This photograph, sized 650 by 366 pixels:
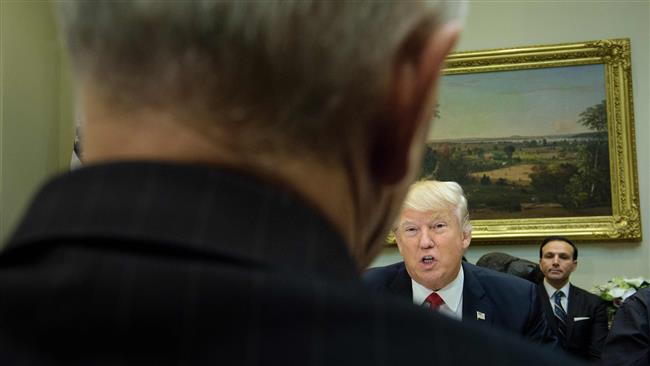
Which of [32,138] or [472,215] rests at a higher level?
[32,138]

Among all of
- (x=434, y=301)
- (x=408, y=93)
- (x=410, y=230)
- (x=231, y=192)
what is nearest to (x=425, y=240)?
(x=410, y=230)

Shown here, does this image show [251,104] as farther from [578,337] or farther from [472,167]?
[472,167]

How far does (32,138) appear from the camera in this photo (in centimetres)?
1019

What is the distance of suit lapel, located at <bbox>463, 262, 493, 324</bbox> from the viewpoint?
16.3 feet

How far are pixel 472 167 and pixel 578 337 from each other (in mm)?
2670

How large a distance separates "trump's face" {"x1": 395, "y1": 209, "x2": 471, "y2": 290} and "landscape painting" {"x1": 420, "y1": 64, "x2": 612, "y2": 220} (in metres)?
5.32

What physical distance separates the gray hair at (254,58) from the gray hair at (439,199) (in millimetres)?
4720

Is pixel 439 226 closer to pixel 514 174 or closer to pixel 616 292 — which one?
pixel 616 292

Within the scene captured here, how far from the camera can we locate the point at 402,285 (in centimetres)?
537

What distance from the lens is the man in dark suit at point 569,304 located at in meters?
9.25

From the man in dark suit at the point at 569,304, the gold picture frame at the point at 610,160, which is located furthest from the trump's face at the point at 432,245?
the gold picture frame at the point at 610,160

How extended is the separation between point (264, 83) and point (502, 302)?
14.8 feet

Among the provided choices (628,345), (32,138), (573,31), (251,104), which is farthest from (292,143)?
(573,31)

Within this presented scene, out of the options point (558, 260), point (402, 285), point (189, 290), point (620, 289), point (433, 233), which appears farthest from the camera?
point (558, 260)
